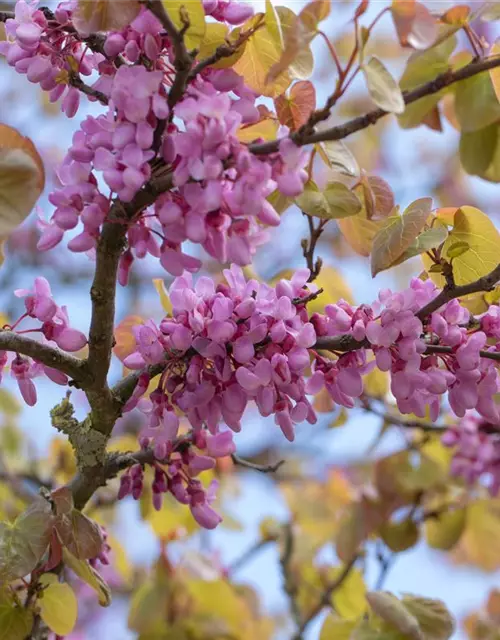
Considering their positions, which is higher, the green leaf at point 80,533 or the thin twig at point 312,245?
the thin twig at point 312,245

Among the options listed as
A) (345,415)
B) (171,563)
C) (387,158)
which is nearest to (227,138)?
(345,415)

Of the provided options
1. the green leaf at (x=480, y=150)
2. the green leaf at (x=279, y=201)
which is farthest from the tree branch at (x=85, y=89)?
the green leaf at (x=480, y=150)

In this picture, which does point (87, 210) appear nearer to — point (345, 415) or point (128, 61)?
point (128, 61)

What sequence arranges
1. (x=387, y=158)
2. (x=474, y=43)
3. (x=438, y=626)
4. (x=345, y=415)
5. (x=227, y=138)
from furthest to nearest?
(x=387, y=158) → (x=345, y=415) → (x=438, y=626) → (x=474, y=43) → (x=227, y=138)

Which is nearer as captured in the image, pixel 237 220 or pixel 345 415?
pixel 237 220

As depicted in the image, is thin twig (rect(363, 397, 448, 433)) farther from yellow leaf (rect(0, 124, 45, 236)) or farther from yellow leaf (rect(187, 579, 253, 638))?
yellow leaf (rect(0, 124, 45, 236))

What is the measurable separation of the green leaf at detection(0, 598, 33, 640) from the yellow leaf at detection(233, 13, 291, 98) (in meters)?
0.72

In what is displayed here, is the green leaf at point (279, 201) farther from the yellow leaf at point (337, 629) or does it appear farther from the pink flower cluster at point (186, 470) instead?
the yellow leaf at point (337, 629)

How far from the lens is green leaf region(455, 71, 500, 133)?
4.26 ft

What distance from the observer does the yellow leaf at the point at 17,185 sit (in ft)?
2.57

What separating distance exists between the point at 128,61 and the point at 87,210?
20 centimetres

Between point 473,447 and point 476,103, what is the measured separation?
75 cm

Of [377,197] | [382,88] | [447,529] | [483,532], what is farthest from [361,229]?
[483,532]

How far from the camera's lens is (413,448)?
6.14ft
